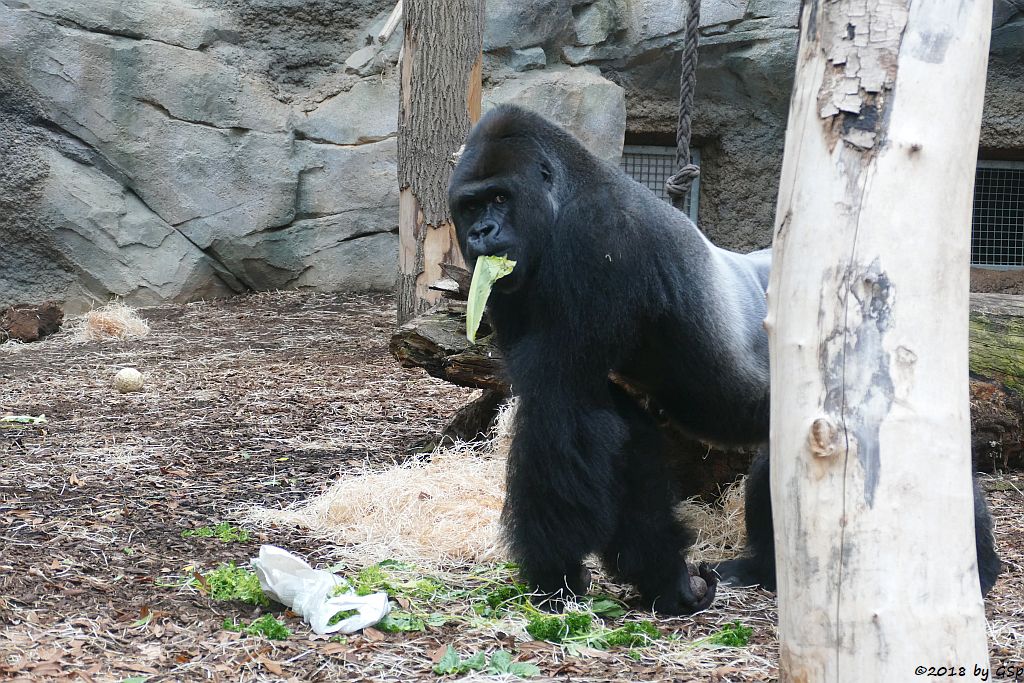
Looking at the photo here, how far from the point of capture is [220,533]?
358cm

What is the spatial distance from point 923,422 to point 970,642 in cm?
37

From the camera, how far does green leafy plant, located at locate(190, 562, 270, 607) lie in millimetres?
2977

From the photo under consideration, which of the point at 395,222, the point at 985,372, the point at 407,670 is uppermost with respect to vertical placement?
the point at 395,222

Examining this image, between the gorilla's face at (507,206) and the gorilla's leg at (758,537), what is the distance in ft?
3.27

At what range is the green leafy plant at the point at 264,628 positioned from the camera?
8.95 feet

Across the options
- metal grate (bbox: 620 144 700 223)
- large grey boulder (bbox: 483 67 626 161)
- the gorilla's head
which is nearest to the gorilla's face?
the gorilla's head

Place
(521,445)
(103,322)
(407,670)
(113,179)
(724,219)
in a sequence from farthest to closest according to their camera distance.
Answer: (724,219) < (113,179) < (103,322) < (521,445) < (407,670)

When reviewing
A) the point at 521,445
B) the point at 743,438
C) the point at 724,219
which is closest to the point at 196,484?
the point at 521,445

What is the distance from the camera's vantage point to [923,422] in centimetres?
174

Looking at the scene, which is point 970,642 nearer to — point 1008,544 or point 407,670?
point 407,670

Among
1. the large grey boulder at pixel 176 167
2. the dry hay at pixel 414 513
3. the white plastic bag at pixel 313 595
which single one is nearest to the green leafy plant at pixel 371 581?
the white plastic bag at pixel 313 595

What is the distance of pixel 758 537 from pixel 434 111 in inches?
143

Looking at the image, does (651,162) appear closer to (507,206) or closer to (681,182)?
(681,182)

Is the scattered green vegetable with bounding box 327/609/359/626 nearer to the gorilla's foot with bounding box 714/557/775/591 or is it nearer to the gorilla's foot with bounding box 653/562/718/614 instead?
the gorilla's foot with bounding box 653/562/718/614
